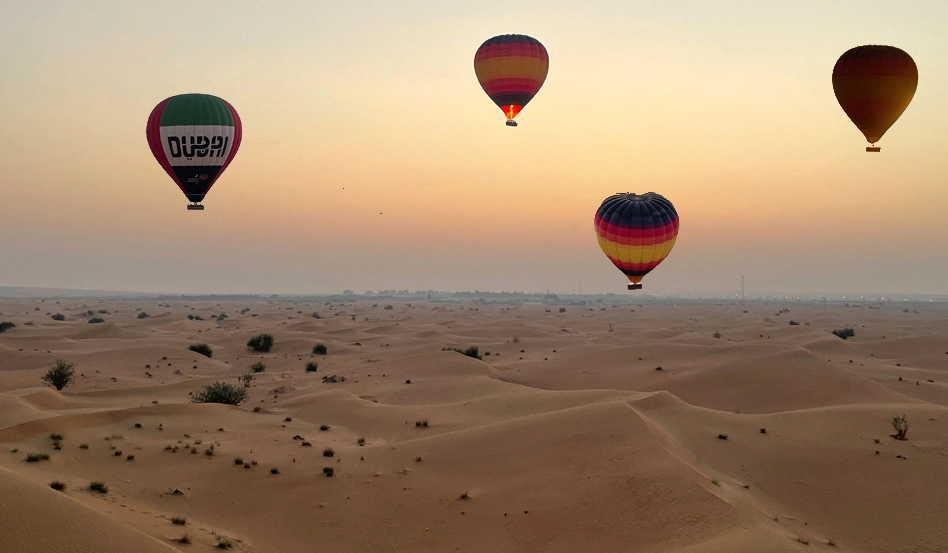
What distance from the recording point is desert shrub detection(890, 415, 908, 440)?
21938mm

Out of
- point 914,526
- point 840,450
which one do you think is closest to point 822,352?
point 840,450

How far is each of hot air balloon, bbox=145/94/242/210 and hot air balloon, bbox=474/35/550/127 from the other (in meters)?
12.8

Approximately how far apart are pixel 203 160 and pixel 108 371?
14.5 meters

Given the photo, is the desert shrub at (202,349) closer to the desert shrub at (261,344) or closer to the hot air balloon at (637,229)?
the desert shrub at (261,344)

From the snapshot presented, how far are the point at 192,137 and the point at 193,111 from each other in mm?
1105

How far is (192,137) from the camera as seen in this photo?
109ft

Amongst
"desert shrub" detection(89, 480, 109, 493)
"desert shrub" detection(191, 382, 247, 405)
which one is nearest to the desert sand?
"desert shrub" detection(89, 480, 109, 493)

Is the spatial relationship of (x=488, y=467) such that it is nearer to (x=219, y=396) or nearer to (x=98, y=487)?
(x=98, y=487)

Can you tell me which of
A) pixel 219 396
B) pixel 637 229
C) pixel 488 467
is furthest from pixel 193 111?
pixel 488 467

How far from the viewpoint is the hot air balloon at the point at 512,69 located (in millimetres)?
38656

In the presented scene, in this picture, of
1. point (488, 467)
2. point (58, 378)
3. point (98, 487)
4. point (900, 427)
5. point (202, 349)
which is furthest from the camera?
point (202, 349)

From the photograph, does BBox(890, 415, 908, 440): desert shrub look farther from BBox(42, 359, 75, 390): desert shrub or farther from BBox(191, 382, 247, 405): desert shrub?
BBox(42, 359, 75, 390): desert shrub

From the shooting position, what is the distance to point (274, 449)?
2214 centimetres

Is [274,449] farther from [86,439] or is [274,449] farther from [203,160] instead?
[203,160]
